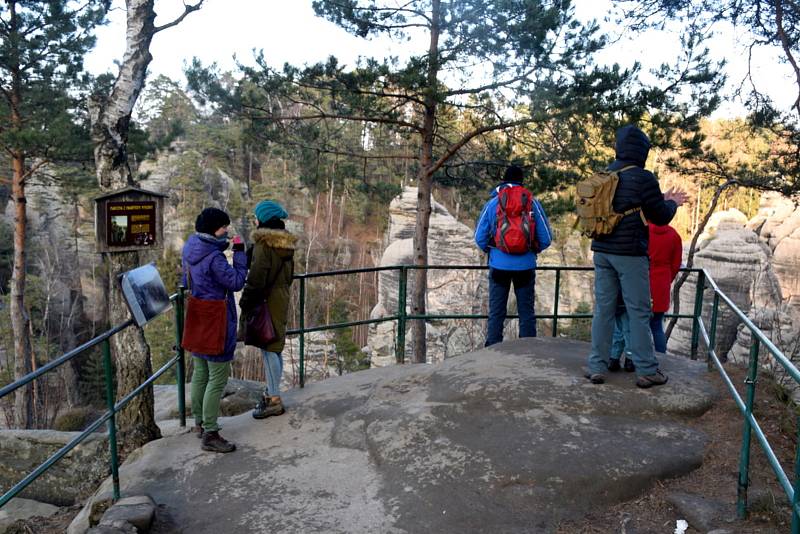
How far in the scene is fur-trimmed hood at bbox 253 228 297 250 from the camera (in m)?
4.66

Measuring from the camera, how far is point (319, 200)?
2459 inches

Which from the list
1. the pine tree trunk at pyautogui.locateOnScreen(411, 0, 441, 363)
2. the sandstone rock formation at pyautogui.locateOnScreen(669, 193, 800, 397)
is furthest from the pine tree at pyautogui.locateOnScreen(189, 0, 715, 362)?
the sandstone rock formation at pyautogui.locateOnScreen(669, 193, 800, 397)

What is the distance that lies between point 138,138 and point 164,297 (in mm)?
14193

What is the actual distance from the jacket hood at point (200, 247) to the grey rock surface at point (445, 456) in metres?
1.38

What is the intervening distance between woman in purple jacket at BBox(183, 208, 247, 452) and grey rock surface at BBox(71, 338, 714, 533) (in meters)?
0.28

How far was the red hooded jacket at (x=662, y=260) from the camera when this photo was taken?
18.6ft

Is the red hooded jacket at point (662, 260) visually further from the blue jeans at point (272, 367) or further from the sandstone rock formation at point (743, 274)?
the sandstone rock formation at point (743, 274)

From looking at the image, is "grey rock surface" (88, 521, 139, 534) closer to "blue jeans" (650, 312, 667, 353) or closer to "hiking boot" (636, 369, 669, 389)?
"hiking boot" (636, 369, 669, 389)

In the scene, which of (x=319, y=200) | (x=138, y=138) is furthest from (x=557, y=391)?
(x=319, y=200)

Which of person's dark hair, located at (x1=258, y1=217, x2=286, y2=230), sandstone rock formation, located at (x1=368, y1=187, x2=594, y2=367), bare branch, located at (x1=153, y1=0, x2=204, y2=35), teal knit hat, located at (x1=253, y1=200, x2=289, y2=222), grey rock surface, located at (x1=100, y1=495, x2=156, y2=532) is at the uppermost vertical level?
bare branch, located at (x1=153, y1=0, x2=204, y2=35)

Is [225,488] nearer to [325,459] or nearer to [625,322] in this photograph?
[325,459]

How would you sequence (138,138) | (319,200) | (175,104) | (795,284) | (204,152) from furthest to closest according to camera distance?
(319,200)
(175,104)
(204,152)
(795,284)
(138,138)

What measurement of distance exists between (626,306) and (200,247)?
3.01 meters

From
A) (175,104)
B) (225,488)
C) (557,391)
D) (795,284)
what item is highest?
(175,104)
